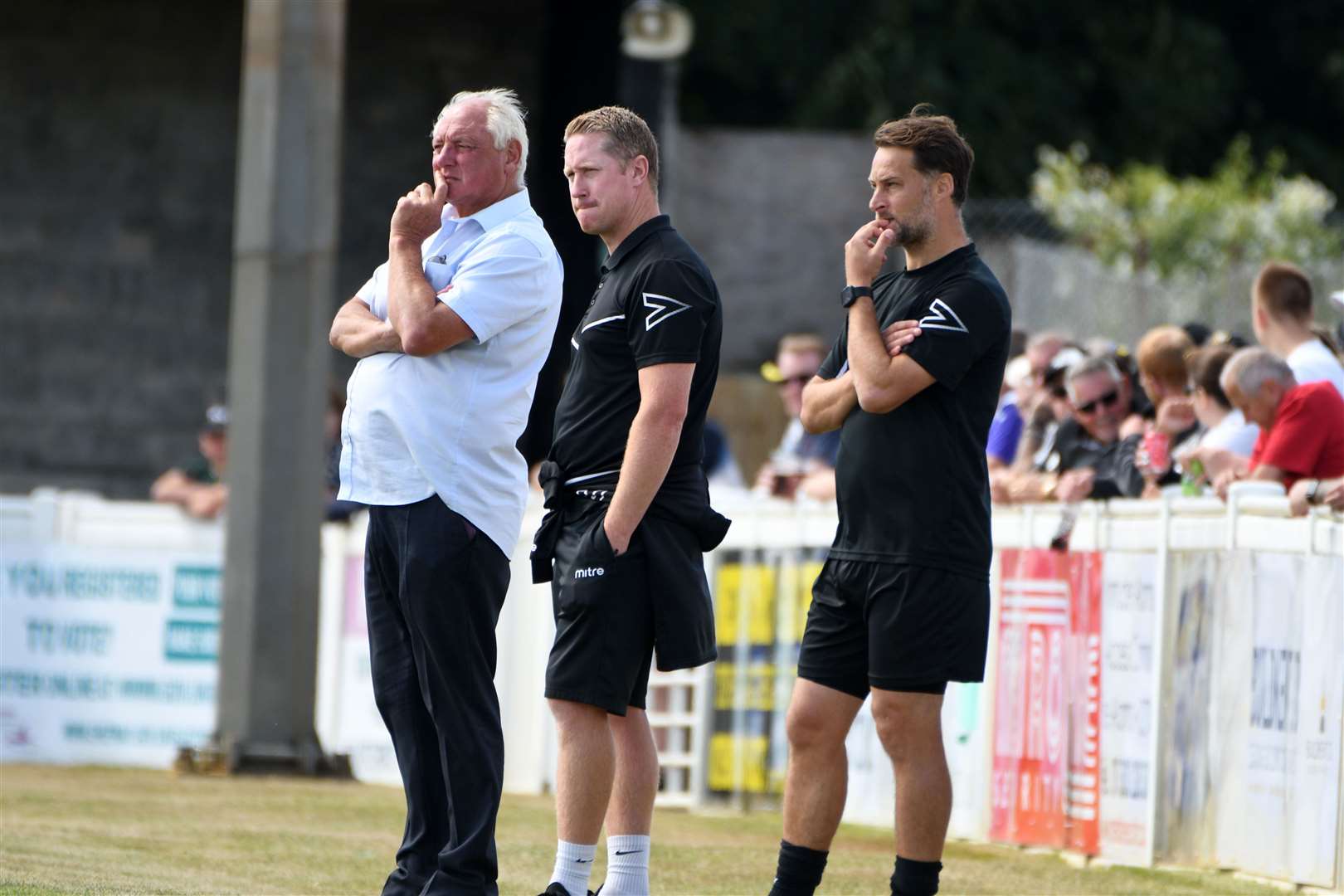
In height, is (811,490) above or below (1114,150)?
below

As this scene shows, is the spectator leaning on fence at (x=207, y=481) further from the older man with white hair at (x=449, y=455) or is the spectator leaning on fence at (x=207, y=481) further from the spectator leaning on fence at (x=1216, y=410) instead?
the older man with white hair at (x=449, y=455)

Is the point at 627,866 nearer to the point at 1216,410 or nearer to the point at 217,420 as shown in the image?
the point at 1216,410

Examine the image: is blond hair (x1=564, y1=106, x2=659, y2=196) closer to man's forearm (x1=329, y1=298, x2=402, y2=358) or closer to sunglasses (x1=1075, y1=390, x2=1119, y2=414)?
man's forearm (x1=329, y1=298, x2=402, y2=358)

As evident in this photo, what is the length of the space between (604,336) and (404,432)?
58 centimetres

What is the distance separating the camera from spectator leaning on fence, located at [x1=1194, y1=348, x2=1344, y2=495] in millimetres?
8095

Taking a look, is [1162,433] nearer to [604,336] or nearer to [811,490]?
[811,490]

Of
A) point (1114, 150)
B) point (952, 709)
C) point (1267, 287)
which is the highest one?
point (1114, 150)

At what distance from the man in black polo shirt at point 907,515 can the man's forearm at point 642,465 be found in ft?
1.61

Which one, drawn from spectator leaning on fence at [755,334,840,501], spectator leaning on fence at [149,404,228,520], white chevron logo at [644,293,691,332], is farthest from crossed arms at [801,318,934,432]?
spectator leaning on fence at [149,404,228,520]

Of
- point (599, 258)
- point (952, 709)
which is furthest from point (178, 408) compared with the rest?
point (952, 709)

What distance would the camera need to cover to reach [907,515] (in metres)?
6.03

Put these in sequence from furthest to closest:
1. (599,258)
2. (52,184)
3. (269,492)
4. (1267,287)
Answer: (52,184), (599,258), (269,492), (1267,287)

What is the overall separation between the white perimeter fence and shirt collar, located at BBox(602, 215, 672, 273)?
8.48 feet

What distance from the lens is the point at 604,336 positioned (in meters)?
6.17
